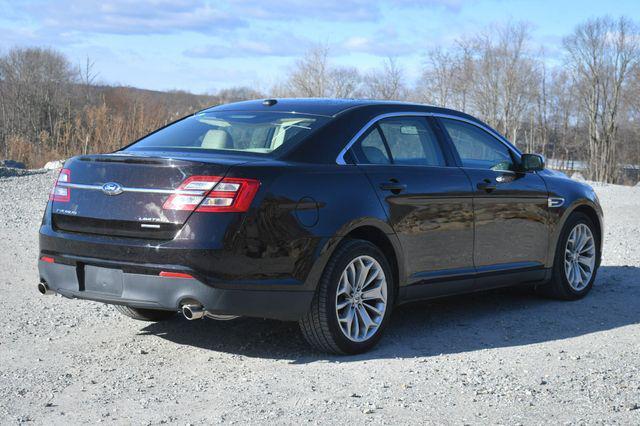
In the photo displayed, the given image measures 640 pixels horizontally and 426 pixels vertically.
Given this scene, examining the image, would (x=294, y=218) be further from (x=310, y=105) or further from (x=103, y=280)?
(x=310, y=105)

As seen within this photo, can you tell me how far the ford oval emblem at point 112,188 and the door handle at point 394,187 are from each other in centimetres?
165

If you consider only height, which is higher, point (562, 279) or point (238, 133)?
point (238, 133)

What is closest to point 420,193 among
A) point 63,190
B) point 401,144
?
point 401,144

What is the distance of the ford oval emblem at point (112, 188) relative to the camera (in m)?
5.06

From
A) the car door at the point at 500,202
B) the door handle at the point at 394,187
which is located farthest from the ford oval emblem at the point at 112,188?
the car door at the point at 500,202

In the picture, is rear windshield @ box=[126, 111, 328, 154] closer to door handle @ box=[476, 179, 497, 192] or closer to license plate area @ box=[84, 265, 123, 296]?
license plate area @ box=[84, 265, 123, 296]

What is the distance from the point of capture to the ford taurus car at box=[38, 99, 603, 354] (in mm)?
4879

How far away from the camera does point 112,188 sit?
16.7 feet

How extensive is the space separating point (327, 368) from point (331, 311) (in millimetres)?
346

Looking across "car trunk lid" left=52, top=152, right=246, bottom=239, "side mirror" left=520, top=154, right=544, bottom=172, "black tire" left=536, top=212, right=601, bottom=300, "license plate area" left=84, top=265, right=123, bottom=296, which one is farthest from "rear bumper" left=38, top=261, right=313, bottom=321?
"black tire" left=536, top=212, right=601, bottom=300

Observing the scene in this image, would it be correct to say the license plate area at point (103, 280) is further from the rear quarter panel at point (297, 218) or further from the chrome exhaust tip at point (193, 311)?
the rear quarter panel at point (297, 218)

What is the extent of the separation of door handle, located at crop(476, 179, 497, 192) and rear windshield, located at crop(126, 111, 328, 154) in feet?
4.80

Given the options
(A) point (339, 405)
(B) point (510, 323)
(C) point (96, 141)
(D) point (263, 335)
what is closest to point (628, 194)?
(C) point (96, 141)

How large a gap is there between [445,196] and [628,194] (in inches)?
587
